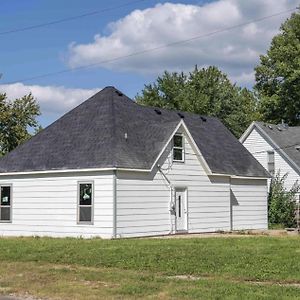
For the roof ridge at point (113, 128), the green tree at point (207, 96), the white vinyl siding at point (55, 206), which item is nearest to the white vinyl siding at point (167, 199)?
the white vinyl siding at point (55, 206)

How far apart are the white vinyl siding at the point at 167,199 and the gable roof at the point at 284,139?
13.0m

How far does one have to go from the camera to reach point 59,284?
40.0 feet

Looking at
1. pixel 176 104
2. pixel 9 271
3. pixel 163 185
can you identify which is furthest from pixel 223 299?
pixel 176 104

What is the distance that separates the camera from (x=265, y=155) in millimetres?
43250

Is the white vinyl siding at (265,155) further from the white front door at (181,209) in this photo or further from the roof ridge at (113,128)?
the roof ridge at (113,128)

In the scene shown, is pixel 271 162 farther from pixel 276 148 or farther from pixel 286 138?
pixel 286 138

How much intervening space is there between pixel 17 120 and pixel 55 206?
1969 cm

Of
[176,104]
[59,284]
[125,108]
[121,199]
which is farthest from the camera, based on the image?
[176,104]

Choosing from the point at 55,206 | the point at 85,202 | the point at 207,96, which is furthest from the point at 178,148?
the point at 207,96

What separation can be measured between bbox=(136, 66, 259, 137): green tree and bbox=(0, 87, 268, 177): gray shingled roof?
28631 mm

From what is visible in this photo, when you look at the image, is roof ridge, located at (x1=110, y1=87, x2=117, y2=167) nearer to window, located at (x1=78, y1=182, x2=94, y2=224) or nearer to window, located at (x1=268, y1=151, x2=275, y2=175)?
window, located at (x1=78, y1=182, x2=94, y2=224)

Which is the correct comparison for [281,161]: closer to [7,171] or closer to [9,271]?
[7,171]

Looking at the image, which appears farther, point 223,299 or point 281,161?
point 281,161

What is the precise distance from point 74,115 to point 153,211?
6416mm
